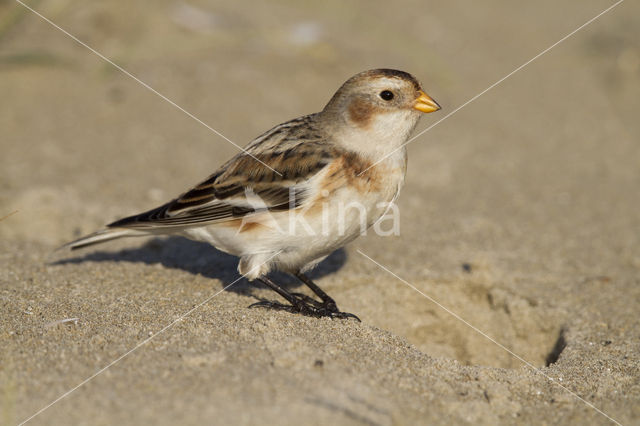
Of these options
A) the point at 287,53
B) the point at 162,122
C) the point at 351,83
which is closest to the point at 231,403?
the point at 351,83

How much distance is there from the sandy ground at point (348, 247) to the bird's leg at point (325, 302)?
0.57ft

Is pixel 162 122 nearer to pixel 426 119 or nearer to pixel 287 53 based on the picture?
pixel 287 53

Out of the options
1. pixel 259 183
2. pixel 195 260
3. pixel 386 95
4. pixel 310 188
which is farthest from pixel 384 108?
pixel 195 260

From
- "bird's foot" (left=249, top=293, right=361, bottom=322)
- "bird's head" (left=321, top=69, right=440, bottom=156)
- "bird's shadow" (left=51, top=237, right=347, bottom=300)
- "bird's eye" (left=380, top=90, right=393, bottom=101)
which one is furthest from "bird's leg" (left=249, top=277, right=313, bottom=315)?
"bird's eye" (left=380, top=90, right=393, bottom=101)

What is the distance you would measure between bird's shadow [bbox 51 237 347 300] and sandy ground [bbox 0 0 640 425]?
0.02 m

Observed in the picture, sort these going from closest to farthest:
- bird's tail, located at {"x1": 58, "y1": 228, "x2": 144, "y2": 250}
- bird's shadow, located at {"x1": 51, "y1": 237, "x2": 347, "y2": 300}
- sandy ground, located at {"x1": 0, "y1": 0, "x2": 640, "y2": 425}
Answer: sandy ground, located at {"x1": 0, "y1": 0, "x2": 640, "y2": 425} < bird's tail, located at {"x1": 58, "y1": 228, "x2": 144, "y2": 250} < bird's shadow, located at {"x1": 51, "y1": 237, "x2": 347, "y2": 300}

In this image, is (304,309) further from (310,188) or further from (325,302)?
(310,188)

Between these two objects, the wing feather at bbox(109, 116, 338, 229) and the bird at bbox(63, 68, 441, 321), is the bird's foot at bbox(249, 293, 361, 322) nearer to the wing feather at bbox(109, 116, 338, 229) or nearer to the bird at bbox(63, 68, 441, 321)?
the bird at bbox(63, 68, 441, 321)

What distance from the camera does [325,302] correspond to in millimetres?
3502

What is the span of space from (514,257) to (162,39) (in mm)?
4033

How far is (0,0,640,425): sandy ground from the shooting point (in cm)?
249

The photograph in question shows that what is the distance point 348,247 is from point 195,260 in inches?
38.9

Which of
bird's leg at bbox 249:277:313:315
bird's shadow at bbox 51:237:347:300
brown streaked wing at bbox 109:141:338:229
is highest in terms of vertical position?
brown streaked wing at bbox 109:141:338:229

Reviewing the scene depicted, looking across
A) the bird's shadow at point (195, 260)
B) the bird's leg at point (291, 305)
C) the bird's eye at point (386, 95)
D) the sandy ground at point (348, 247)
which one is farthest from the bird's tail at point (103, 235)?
the bird's eye at point (386, 95)
